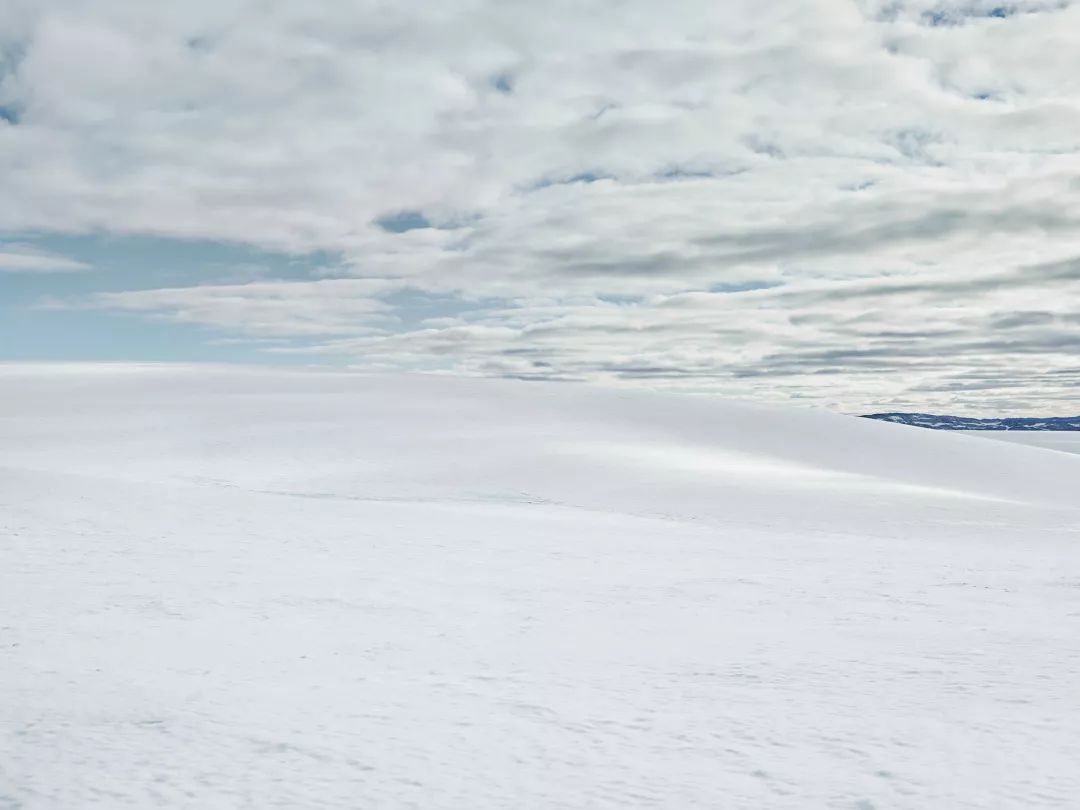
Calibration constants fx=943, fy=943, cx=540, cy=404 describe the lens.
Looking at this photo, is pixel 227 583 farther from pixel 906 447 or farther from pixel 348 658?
pixel 906 447

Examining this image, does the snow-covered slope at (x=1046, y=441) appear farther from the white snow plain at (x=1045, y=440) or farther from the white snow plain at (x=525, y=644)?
the white snow plain at (x=525, y=644)

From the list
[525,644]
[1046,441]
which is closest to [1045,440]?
[1046,441]

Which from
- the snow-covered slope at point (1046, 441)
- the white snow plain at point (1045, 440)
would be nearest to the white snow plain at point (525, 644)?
the white snow plain at point (1045, 440)

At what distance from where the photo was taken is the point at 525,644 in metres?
5.80

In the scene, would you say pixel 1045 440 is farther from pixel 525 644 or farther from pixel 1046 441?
pixel 525 644

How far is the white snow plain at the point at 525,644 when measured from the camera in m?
3.74

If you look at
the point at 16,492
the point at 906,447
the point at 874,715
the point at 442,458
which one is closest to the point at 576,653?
the point at 874,715

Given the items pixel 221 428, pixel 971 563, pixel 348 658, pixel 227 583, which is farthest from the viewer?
pixel 221 428

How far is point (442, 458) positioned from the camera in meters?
17.6

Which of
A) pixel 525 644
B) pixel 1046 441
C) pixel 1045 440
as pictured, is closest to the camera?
pixel 525 644

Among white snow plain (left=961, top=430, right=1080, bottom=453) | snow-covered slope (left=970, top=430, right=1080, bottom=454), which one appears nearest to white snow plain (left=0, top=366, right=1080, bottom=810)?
white snow plain (left=961, top=430, right=1080, bottom=453)

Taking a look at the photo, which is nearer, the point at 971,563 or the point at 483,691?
the point at 483,691

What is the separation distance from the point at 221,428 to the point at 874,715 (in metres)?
17.9

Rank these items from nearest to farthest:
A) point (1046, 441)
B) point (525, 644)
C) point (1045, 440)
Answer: point (525, 644), point (1046, 441), point (1045, 440)
